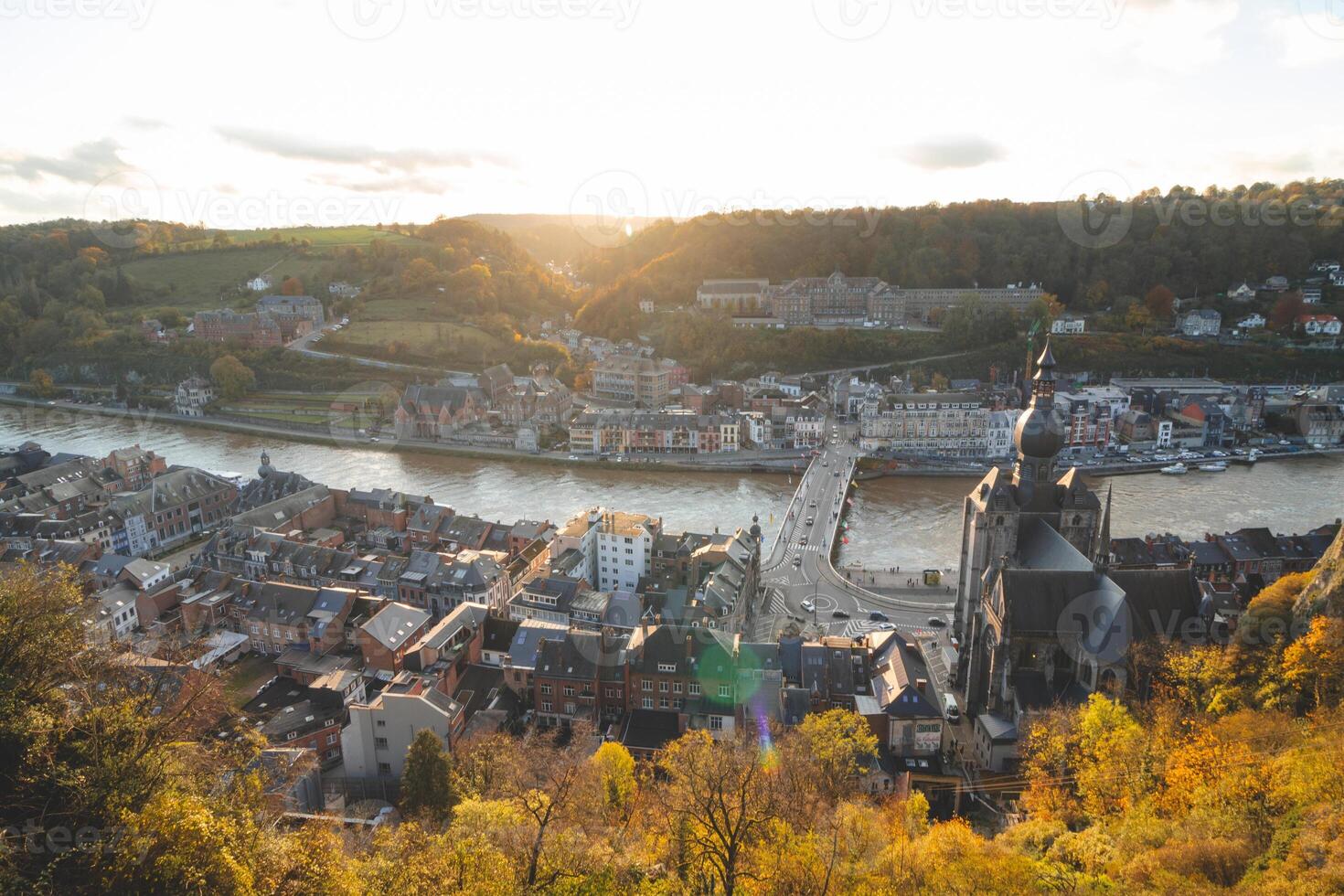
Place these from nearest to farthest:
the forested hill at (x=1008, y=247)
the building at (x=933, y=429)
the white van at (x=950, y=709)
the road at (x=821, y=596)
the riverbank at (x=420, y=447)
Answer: the white van at (x=950, y=709), the road at (x=821, y=596), the riverbank at (x=420, y=447), the building at (x=933, y=429), the forested hill at (x=1008, y=247)

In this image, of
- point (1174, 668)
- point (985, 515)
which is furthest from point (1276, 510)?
point (1174, 668)

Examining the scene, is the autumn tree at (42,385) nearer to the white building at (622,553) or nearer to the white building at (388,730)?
the white building at (622,553)

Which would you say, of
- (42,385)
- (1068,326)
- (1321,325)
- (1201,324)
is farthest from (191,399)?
(1321,325)

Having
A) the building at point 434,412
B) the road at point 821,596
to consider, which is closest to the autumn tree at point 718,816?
the road at point 821,596

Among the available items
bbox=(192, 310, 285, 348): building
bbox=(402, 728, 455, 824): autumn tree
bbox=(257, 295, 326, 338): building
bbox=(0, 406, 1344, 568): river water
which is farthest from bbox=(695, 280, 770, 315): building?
bbox=(402, 728, 455, 824): autumn tree

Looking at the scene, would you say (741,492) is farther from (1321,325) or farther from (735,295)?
(1321,325)

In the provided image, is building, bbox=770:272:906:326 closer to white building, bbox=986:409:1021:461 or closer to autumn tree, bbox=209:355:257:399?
white building, bbox=986:409:1021:461
